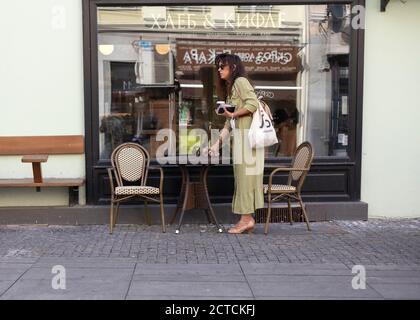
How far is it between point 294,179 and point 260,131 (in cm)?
102

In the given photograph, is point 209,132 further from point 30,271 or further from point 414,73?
point 30,271

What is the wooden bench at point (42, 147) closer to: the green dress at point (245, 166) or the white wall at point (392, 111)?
the green dress at point (245, 166)

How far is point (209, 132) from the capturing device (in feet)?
25.7

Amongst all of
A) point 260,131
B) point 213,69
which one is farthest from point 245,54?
point 260,131

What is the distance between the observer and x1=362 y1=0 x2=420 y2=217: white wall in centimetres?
750

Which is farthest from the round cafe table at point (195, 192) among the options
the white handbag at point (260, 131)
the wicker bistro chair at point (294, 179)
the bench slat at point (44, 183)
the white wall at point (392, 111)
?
the white wall at point (392, 111)

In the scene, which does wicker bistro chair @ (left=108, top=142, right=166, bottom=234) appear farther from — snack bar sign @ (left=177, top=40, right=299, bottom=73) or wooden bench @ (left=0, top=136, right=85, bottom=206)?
snack bar sign @ (left=177, top=40, right=299, bottom=73)

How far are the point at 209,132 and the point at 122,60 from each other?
1475mm

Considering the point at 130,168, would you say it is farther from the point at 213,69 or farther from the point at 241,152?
the point at 213,69

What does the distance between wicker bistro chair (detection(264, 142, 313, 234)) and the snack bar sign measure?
1.30 meters

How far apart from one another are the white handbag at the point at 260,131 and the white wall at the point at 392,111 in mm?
1714

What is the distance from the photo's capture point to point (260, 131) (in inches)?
255

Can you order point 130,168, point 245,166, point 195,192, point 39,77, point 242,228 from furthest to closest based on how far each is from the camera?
1. point 39,77
2. point 130,168
3. point 195,192
4. point 242,228
5. point 245,166

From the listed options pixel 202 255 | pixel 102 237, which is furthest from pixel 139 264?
pixel 102 237
